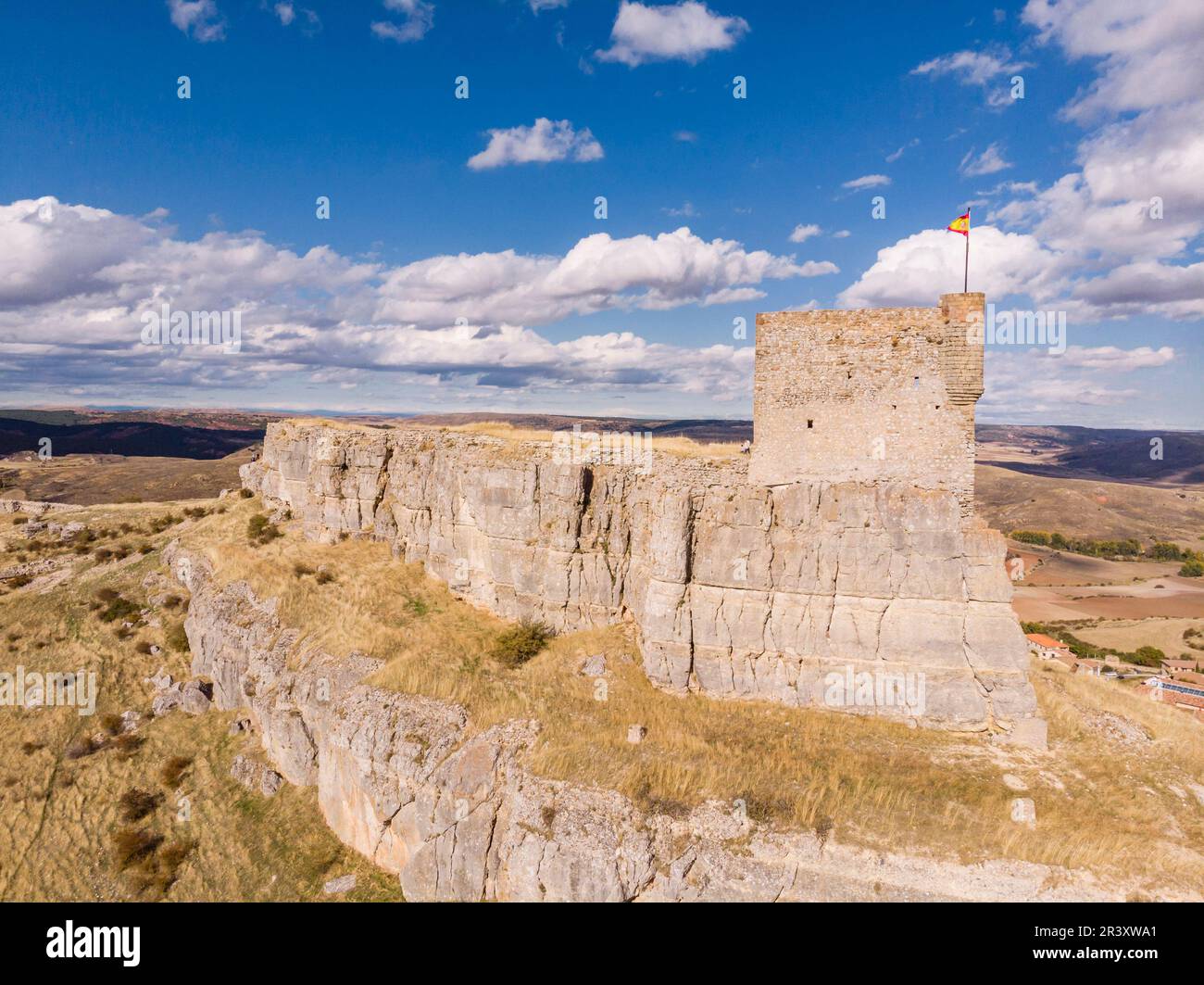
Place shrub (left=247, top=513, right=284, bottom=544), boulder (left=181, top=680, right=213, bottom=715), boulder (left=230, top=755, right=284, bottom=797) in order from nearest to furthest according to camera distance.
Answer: boulder (left=230, top=755, right=284, bottom=797) < boulder (left=181, top=680, right=213, bottom=715) < shrub (left=247, top=513, right=284, bottom=544)

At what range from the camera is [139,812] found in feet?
73.9

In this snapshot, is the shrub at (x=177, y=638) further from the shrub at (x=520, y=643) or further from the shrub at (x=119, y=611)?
the shrub at (x=520, y=643)

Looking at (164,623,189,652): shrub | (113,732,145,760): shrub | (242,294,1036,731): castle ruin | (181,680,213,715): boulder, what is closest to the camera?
(242,294,1036,731): castle ruin

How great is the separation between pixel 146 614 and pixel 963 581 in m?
39.5

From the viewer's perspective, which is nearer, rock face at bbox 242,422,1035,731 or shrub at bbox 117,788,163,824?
rock face at bbox 242,422,1035,731

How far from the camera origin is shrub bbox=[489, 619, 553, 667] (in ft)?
73.7

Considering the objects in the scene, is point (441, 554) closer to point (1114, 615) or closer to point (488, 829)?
point (488, 829)

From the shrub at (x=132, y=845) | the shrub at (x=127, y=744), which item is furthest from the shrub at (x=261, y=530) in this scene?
the shrub at (x=132, y=845)

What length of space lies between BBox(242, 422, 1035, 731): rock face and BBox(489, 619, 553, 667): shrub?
2.43 ft

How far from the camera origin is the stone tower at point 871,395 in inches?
711

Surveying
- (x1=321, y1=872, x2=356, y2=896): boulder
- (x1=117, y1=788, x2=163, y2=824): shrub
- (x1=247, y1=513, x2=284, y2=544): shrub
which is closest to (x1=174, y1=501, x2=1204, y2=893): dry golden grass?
(x1=321, y1=872, x2=356, y2=896): boulder

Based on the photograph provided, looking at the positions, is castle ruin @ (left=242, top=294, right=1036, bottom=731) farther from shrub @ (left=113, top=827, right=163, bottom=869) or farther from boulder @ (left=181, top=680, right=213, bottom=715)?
boulder @ (left=181, top=680, right=213, bottom=715)

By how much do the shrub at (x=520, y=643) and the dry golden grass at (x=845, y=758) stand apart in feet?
1.41
